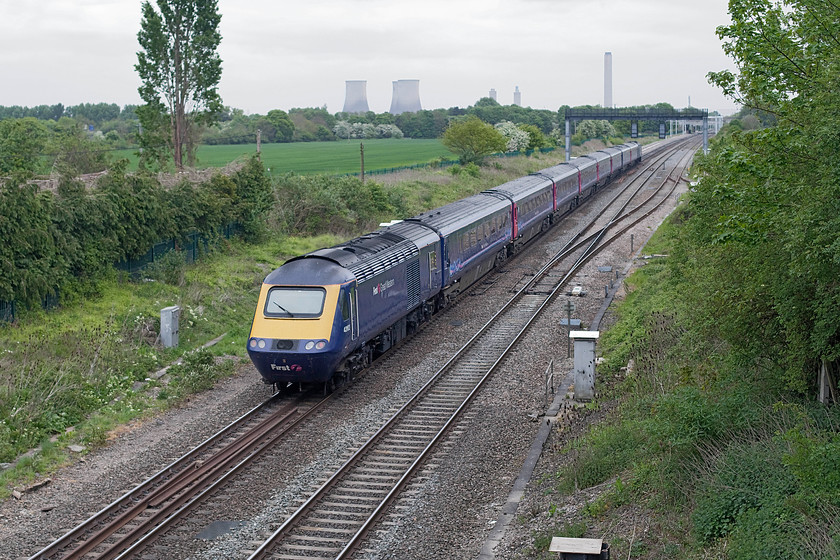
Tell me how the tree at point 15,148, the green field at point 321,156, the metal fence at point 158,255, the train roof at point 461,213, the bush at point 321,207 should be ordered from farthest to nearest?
the green field at point 321,156 → the bush at point 321,207 → the tree at point 15,148 → the train roof at point 461,213 → the metal fence at point 158,255

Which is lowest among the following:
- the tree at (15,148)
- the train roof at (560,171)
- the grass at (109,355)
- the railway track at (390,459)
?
the railway track at (390,459)

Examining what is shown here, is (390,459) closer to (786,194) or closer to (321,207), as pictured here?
(786,194)

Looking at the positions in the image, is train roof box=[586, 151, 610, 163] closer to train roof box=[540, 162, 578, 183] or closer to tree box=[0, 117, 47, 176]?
train roof box=[540, 162, 578, 183]

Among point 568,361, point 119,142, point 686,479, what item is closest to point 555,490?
point 686,479

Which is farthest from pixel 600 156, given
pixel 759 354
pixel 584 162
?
pixel 759 354

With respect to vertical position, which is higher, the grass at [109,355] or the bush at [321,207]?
the bush at [321,207]

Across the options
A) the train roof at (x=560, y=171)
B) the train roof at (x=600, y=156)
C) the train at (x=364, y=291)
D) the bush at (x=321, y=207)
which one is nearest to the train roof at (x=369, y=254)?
the train at (x=364, y=291)

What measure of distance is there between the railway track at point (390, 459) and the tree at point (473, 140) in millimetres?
47550

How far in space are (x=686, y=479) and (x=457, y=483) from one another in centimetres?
414

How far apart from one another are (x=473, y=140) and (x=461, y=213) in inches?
1721

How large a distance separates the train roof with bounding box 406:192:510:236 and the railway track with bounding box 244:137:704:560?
10.8ft

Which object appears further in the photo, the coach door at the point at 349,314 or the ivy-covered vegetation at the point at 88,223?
the ivy-covered vegetation at the point at 88,223

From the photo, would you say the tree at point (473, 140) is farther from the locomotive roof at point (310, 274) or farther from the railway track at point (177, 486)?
the railway track at point (177, 486)

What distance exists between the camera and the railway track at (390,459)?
39.2 ft
